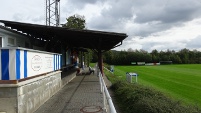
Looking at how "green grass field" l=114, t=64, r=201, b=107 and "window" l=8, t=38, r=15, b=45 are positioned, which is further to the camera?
"green grass field" l=114, t=64, r=201, b=107

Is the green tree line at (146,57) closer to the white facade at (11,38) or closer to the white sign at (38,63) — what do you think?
the white facade at (11,38)

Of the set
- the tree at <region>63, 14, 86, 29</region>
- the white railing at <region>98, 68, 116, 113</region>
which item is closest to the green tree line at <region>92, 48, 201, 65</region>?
the tree at <region>63, 14, 86, 29</region>

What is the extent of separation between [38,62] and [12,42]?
558 cm

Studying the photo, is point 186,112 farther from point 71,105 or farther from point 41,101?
point 41,101

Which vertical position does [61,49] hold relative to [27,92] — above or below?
above

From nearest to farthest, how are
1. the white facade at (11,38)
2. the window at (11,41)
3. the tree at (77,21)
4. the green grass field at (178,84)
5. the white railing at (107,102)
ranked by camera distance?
the white railing at (107,102) < the white facade at (11,38) < the window at (11,41) < the green grass field at (178,84) < the tree at (77,21)

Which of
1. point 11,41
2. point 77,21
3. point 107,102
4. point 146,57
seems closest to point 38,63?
point 107,102

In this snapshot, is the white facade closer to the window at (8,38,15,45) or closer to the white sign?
the window at (8,38,15,45)

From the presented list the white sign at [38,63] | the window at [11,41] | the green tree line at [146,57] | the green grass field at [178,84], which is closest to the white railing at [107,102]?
the white sign at [38,63]

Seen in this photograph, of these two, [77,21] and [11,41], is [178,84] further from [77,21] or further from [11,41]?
[77,21]

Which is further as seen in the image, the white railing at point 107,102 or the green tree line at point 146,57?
the green tree line at point 146,57

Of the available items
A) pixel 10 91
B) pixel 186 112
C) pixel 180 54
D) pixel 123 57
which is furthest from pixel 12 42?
pixel 180 54

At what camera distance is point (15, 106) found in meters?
5.94

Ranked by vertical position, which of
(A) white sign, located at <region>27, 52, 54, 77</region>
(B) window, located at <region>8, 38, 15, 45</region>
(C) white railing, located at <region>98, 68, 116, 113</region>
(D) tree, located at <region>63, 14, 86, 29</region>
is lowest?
(C) white railing, located at <region>98, 68, 116, 113</region>
